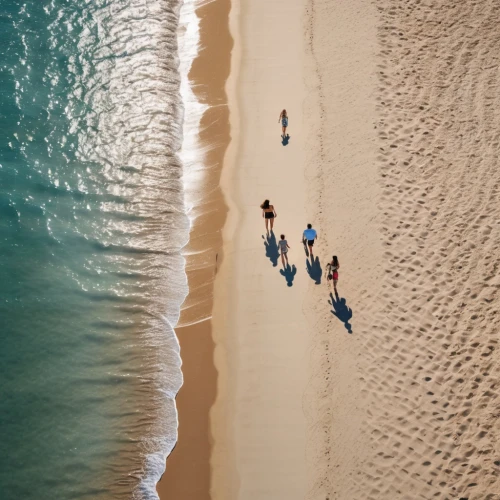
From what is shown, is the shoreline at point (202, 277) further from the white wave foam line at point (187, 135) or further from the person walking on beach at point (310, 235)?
the person walking on beach at point (310, 235)

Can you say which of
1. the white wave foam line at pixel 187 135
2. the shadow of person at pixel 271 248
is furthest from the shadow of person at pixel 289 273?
the white wave foam line at pixel 187 135

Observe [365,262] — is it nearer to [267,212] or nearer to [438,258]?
[438,258]

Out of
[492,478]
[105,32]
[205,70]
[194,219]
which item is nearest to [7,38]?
[105,32]

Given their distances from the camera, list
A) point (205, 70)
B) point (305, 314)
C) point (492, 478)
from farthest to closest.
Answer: point (205, 70) < point (305, 314) < point (492, 478)

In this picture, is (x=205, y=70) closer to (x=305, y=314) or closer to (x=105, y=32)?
(x=105, y=32)

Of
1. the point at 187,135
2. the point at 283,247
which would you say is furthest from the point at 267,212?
the point at 187,135

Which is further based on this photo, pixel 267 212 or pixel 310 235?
pixel 267 212
